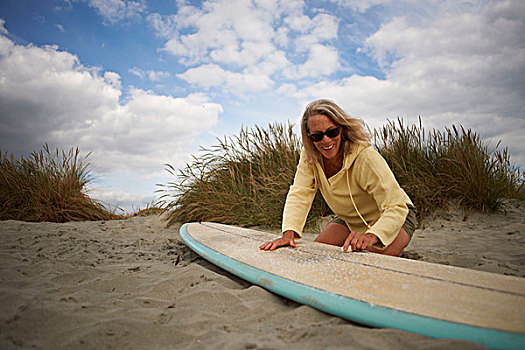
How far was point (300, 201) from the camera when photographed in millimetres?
2346

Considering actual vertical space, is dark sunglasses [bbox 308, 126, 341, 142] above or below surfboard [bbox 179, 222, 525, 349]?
above

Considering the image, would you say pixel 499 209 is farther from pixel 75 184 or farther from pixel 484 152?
pixel 75 184

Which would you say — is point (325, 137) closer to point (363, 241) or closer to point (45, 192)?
point (363, 241)

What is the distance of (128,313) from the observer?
1.46 metres

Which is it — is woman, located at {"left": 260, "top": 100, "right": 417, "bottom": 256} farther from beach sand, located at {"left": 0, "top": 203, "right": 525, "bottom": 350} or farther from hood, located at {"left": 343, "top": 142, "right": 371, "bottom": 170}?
beach sand, located at {"left": 0, "top": 203, "right": 525, "bottom": 350}

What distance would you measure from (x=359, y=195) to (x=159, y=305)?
148 centimetres

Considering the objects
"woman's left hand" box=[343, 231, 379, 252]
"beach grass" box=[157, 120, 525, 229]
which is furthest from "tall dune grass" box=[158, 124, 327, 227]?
"woman's left hand" box=[343, 231, 379, 252]

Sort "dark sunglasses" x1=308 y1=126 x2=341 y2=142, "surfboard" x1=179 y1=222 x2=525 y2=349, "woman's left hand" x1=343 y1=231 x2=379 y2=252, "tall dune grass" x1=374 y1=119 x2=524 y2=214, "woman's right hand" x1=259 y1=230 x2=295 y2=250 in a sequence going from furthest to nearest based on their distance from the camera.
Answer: "tall dune grass" x1=374 y1=119 x2=524 y2=214 < "woman's right hand" x1=259 y1=230 x2=295 y2=250 < "dark sunglasses" x1=308 y1=126 x2=341 y2=142 < "woman's left hand" x1=343 y1=231 x2=379 y2=252 < "surfboard" x1=179 y1=222 x2=525 y2=349

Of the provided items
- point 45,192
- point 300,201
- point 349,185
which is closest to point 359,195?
point 349,185

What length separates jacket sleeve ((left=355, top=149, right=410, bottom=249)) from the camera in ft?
6.22

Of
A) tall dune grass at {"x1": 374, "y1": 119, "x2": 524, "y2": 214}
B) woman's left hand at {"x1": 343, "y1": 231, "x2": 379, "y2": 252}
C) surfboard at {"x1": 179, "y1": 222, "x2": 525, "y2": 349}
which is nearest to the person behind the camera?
surfboard at {"x1": 179, "y1": 222, "x2": 525, "y2": 349}


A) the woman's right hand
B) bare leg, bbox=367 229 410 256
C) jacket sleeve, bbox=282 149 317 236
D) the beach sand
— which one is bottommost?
the beach sand

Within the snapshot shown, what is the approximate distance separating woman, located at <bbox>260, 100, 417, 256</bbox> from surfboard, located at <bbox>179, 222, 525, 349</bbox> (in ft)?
0.59

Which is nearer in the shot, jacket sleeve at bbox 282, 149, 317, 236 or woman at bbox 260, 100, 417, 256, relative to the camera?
woman at bbox 260, 100, 417, 256
